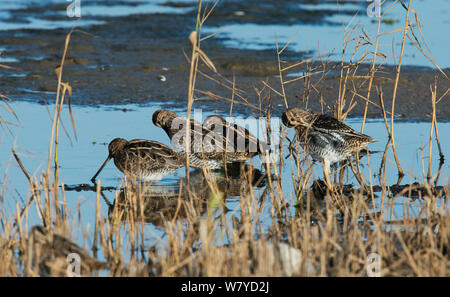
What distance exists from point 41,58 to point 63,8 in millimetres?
6895

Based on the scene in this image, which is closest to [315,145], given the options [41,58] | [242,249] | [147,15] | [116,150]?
[116,150]

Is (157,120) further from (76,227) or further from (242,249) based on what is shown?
(242,249)

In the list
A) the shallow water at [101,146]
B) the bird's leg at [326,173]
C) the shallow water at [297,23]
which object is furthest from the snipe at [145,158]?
the shallow water at [297,23]

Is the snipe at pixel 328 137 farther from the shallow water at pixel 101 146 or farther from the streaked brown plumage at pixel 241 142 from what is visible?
the streaked brown plumage at pixel 241 142

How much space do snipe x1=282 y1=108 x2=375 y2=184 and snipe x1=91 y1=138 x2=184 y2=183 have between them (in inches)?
55.1

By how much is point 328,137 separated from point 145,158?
2036 millimetres

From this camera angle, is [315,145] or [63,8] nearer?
[315,145]

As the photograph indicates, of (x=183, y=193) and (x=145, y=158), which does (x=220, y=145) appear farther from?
(x=183, y=193)

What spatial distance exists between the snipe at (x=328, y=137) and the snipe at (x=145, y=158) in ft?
4.59

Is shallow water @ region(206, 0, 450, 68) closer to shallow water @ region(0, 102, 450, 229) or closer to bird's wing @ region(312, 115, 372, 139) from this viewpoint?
shallow water @ region(0, 102, 450, 229)

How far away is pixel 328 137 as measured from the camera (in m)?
7.72

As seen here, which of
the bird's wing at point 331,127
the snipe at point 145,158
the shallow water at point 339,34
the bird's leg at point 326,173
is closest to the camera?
the bird's leg at point 326,173

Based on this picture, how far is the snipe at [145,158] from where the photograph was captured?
27.3 ft

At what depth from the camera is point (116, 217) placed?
6004mm
